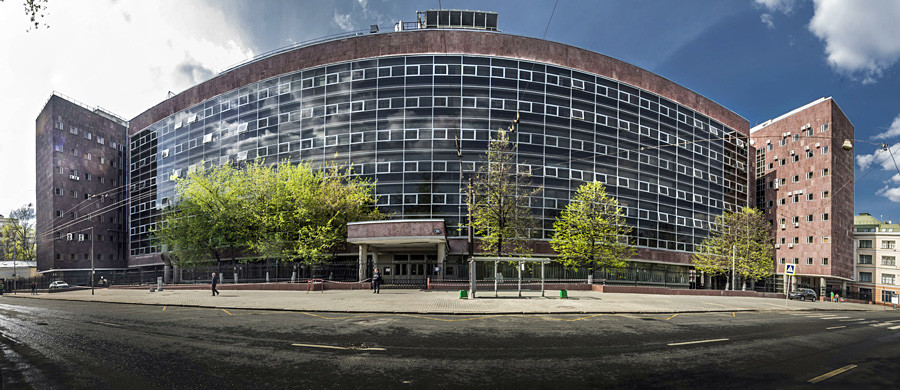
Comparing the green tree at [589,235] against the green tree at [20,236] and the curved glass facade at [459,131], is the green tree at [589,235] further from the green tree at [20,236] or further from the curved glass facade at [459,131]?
the green tree at [20,236]

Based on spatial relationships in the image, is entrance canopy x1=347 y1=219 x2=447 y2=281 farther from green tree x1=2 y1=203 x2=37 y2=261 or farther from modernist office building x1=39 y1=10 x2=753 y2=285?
green tree x1=2 y1=203 x2=37 y2=261

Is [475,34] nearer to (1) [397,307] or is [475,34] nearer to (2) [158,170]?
(1) [397,307]

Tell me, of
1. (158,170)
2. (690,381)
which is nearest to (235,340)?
(690,381)

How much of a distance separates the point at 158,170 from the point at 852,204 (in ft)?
338

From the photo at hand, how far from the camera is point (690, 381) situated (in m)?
7.23

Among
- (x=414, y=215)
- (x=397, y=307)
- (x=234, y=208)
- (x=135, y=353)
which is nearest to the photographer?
(x=135, y=353)

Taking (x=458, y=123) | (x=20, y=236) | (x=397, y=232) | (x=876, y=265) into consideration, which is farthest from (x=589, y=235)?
(x=20, y=236)

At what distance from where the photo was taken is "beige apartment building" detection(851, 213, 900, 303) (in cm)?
6725

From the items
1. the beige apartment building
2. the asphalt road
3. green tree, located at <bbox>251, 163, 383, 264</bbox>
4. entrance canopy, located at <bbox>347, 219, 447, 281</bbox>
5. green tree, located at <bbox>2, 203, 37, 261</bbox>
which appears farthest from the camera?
green tree, located at <bbox>2, 203, 37, 261</bbox>

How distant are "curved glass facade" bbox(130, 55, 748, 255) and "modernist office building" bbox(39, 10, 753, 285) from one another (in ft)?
0.39

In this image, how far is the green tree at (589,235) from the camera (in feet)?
117

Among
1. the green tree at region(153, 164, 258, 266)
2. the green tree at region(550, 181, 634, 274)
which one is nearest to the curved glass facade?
the green tree at region(550, 181, 634, 274)

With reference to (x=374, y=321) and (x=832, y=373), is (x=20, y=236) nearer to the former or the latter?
(x=374, y=321)

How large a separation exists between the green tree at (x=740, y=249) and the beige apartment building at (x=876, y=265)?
31204 millimetres
